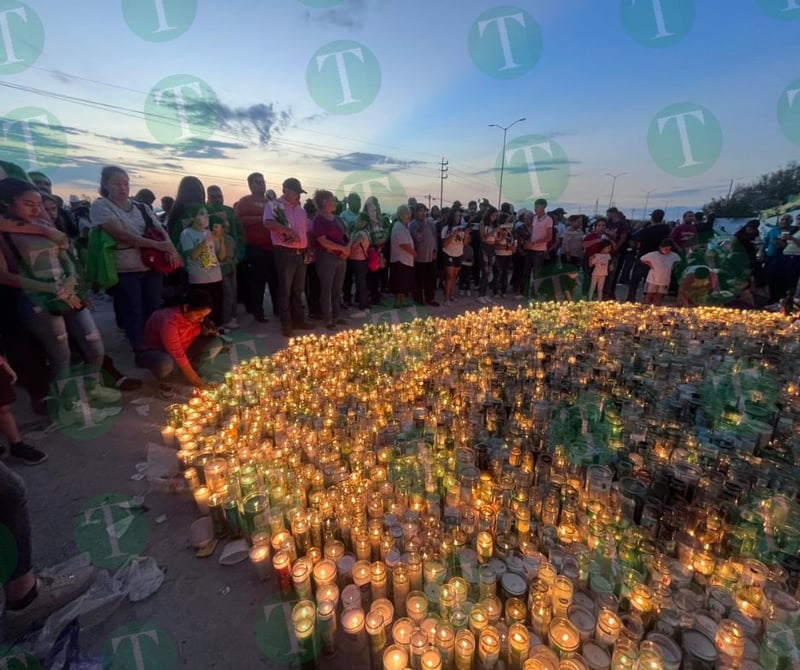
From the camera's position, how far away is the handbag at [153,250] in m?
4.00

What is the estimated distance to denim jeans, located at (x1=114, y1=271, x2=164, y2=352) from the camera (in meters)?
4.07

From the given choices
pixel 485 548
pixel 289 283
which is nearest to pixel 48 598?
pixel 485 548

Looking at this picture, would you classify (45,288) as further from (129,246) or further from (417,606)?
(417,606)

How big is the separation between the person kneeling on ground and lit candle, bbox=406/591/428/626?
317cm

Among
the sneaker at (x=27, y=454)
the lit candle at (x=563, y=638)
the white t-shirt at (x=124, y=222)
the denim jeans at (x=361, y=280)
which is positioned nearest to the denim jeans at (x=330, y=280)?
the denim jeans at (x=361, y=280)

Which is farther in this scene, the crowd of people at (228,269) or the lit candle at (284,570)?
the crowd of people at (228,269)

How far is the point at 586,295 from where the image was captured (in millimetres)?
8961

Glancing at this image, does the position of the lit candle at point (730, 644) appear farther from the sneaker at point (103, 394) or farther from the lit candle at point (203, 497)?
the sneaker at point (103, 394)

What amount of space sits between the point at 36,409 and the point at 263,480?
8.67 ft

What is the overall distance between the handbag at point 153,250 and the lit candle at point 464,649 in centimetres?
420

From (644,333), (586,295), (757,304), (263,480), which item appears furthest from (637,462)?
(757,304)

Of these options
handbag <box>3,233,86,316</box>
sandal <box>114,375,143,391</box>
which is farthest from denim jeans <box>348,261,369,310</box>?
handbag <box>3,233,86,316</box>

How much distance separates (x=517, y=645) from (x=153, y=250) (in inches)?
173

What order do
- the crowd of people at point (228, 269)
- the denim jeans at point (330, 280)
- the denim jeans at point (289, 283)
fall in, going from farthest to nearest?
the denim jeans at point (330, 280)
the denim jeans at point (289, 283)
the crowd of people at point (228, 269)
